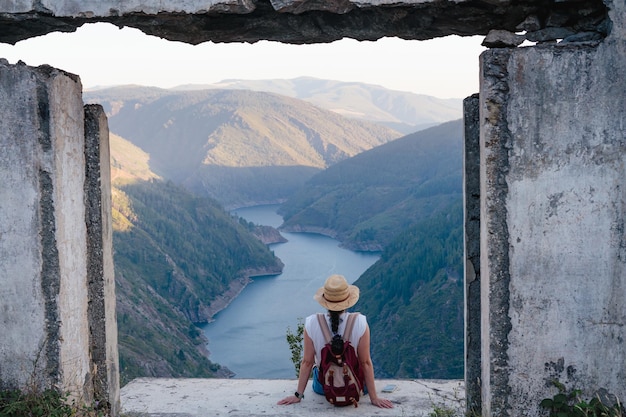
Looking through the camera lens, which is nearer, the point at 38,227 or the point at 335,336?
the point at 38,227

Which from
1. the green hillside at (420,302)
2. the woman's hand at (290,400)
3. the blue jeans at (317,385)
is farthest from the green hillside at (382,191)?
the woman's hand at (290,400)

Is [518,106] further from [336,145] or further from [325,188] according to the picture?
[336,145]

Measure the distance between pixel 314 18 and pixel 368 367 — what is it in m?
1.69

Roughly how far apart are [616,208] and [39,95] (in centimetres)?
241

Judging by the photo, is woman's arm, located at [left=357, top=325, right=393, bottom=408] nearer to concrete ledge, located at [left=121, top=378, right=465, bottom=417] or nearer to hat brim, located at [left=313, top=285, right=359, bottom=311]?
concrete ledge, located at [left=121, top=378, right=465, bottom=417]

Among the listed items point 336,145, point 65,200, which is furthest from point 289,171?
point 65,200

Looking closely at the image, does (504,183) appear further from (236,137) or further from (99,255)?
(236,137)

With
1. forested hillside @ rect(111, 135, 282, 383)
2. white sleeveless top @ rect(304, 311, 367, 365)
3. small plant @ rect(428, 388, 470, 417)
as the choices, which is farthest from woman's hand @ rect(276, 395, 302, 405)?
forested hillside @ rect(111, 135, 282, 383)

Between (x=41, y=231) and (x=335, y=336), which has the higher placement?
(x=41, y=231)

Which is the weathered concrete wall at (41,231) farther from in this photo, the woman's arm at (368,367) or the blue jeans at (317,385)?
the woman's arm at (368,367)

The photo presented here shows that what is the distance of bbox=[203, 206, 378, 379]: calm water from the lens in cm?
3275

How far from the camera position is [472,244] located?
10.4 ft

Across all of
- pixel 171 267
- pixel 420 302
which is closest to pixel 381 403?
pixel 420 302

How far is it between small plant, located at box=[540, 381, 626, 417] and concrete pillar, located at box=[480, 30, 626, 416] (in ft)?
0.11
